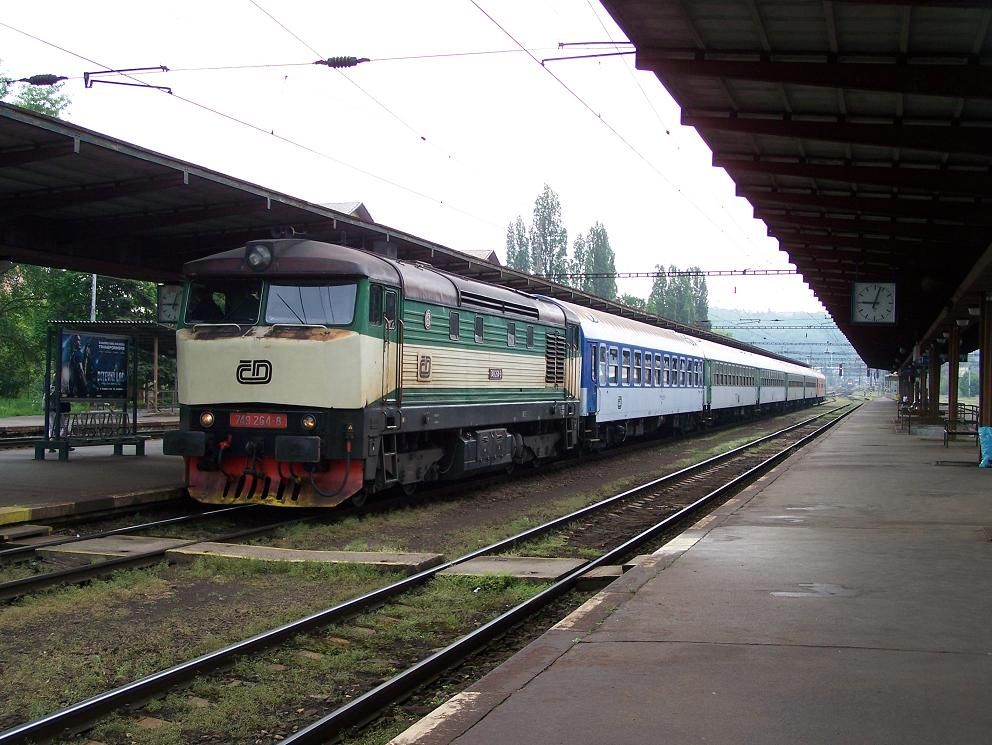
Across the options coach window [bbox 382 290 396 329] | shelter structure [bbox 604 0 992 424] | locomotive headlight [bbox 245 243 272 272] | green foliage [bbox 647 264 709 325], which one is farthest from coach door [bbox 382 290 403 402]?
green foliage [bbox 647 264 709 325]

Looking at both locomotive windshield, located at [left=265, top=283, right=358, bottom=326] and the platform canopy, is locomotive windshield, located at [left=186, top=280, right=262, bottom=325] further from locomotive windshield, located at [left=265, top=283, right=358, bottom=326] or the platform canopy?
the platform canopy

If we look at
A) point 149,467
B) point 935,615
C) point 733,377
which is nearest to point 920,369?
point 733,377

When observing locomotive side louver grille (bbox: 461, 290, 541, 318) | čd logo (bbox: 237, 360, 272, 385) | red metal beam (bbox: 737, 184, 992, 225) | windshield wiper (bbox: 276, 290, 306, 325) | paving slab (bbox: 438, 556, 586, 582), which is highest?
red metal beam (bbox: 737, 184, 992, 225)

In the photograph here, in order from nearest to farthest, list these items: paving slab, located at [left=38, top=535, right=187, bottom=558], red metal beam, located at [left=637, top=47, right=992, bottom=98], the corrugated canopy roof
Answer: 1. paving slab, located at [left=38, top=535, right=187, bottom=558]
2. red metal beam, located at [left=637, top=47, right=992, bottom=98]
3. the corrugated canopy roof

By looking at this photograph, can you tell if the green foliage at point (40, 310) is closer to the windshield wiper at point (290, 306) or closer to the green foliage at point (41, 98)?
the green foliage at point (41, 98)

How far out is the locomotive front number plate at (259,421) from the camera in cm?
1208

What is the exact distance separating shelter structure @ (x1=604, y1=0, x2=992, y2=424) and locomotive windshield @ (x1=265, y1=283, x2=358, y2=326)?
467cm

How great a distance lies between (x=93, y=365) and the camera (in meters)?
17.5

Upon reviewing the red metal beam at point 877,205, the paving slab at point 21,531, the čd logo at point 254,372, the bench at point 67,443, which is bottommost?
the paving slab at point 21,531

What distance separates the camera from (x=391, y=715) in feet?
18.5

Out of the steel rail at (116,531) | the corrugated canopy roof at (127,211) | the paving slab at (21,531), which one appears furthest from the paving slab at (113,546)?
the corrugated canopy roof at (127,211)

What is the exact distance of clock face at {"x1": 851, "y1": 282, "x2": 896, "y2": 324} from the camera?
79.8 ft

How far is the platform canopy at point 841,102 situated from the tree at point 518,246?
86.0 metres

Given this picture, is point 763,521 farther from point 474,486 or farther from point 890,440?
point 890,440
